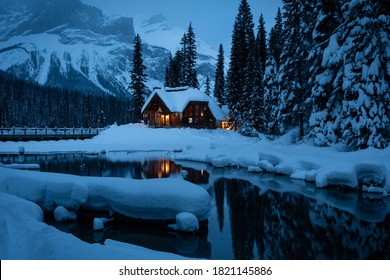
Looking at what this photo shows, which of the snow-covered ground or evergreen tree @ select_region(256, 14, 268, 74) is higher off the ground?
evergreen tree @ select_region(256, 14, 268, 74)

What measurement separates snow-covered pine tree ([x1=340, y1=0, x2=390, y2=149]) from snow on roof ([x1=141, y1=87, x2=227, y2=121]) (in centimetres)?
3284

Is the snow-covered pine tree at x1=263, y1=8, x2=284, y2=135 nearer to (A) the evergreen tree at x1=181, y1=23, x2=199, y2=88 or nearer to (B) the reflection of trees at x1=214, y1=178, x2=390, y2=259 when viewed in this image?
(B) the reflection of trees at x1=214, y1=178, x2=390, y2=259

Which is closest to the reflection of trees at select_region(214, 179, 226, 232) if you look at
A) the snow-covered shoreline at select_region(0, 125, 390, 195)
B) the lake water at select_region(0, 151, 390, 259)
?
Result: the lake water at select_region(0, 151, 390, 259)

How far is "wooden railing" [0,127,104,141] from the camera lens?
43.0 metres

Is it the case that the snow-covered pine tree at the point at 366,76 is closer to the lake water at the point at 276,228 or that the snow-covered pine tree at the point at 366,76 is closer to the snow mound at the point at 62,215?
the lake water at the point at 276,228

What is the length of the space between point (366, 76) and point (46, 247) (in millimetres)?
18167

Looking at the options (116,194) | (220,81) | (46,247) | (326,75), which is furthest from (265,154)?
(220,81)

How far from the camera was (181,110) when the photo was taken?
50.0 metres

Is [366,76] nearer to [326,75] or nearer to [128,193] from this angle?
[326,75]

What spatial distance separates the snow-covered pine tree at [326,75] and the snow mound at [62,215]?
16.0 m

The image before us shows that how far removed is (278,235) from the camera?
395 inches

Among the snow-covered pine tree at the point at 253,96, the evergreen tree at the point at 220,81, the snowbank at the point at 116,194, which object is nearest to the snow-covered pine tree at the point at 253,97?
the snow-covered pine tree at the point at 253,96

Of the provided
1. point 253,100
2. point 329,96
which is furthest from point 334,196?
point 253,100

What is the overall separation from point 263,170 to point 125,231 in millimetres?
14946
